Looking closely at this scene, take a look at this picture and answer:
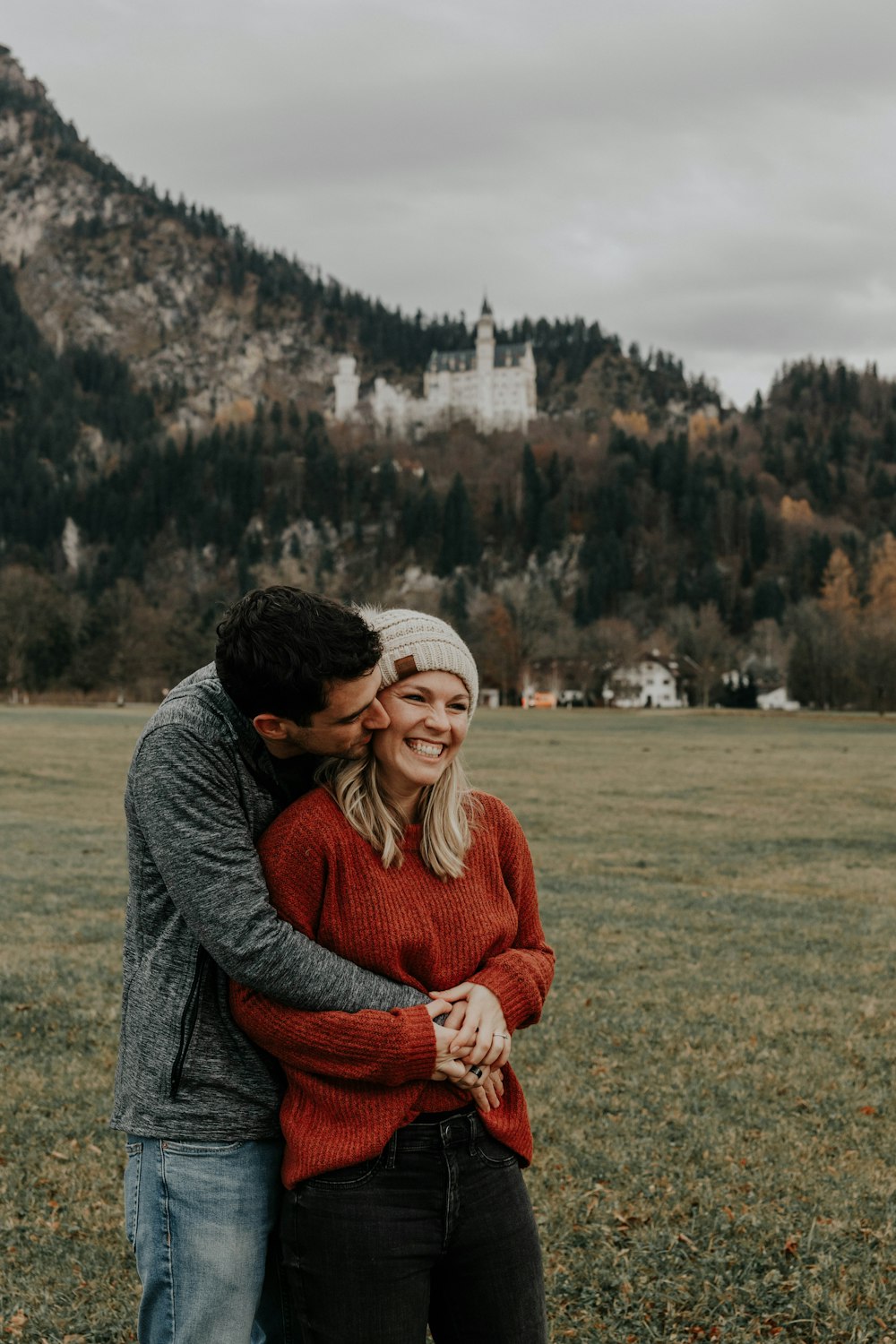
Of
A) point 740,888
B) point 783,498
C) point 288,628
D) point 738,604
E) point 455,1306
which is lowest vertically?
point 740,888

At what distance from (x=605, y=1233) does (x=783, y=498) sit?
179444mm

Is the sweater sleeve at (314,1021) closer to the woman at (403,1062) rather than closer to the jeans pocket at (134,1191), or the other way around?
the woman at (403,1062)

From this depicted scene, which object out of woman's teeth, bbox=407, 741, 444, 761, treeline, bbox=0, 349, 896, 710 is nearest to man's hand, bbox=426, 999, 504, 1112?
woman's teeth, bbox=407, 741, 444, 761

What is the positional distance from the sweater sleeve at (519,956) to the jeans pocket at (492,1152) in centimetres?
28

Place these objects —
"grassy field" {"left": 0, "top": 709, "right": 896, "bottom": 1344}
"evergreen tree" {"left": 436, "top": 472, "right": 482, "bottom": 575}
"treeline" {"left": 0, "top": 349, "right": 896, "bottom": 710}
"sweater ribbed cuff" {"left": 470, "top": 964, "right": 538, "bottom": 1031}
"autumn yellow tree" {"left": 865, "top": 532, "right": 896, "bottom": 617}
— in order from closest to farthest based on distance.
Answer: "sweater ribbed cuff" {"left": 470, "top": 964, "right": 538, "bottom": 1031}, "grassy field" {"left": 0, "top": 709, "right": 896, "bottom": 1344}, "autumn yellow tree" {"left": 865, "top": 532, "right": 896, "bottom": 617}, "treeline" {"left": 0, "top": 349, "right": 896, "bottom": 710}, "evergreen tree" {"left": 436, "top": 472, "right": 482, "bottom": 575}

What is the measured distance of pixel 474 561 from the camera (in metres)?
169

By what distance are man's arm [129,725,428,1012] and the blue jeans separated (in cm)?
48

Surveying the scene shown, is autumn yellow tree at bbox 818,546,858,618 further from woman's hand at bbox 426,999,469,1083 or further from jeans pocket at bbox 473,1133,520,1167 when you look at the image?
woman's hand at bbox 426,999,469,1083

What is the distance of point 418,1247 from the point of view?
2.84 m

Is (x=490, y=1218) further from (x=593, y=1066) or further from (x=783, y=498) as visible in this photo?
(x=783, y=498)

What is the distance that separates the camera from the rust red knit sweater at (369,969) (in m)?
2.80

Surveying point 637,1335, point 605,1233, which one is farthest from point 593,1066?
point 637,1335

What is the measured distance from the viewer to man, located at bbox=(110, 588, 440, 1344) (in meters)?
2.74

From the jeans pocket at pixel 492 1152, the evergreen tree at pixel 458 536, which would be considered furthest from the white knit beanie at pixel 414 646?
the evergreen tree at pixel 458 536
